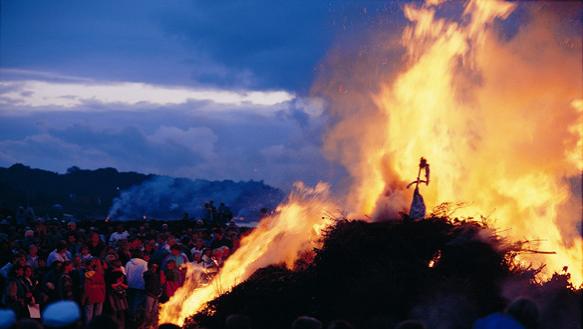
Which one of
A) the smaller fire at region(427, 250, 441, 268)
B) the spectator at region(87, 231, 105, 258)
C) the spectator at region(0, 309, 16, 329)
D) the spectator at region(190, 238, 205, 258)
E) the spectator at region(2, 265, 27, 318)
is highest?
the spectator at region(190, 238, 205, 258)

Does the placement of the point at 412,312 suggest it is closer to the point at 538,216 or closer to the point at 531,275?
the point at 531,275

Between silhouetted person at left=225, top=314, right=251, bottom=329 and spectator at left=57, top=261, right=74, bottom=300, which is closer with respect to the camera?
silhouetted person at left=225, top=314, right=251, bottom=329

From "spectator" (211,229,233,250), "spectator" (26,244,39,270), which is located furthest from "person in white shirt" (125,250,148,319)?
"spectator" (211,229,233,250)

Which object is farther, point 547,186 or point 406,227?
point 547,186

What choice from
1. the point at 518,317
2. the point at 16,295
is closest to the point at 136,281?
the point at 16,295

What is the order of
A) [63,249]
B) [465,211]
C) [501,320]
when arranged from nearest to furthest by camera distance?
[501,320] < [465,211] < [63,249]

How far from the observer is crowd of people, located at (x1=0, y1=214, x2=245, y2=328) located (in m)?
13.8

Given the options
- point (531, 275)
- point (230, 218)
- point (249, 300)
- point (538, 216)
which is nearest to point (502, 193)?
point (538, 216)

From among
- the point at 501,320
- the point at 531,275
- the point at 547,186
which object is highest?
the point at 547,186

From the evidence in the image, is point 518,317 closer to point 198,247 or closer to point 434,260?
point 434,260

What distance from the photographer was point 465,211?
13.4 metres

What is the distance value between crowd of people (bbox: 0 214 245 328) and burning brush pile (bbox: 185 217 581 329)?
7.81 ft

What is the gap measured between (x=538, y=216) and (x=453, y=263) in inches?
140

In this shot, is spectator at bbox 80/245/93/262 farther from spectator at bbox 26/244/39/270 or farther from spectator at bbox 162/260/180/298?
spectator at bbox 162/260/180/298
